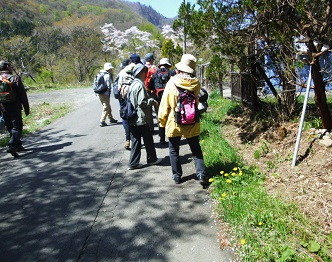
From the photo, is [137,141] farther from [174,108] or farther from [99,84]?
[99,84]

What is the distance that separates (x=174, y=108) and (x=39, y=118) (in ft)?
28.3

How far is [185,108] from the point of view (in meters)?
3.62

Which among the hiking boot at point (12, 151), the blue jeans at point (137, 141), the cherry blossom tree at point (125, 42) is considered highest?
the cherry blossom tree at point (125, 42)

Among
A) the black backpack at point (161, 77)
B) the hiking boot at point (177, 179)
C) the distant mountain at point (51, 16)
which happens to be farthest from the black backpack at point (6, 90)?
the distant mountain at point (51, 16)

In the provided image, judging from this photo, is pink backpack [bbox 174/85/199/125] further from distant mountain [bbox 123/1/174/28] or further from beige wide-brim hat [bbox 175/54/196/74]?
distant mountain [bbox 123/1/174/28]

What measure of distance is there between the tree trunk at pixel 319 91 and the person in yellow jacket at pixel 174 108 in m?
1.59

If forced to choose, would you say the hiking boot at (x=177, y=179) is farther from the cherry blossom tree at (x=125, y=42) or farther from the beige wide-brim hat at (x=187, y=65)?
the cherry blossom tree at (x=125, y=42)

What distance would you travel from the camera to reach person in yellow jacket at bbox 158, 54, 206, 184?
3.63m

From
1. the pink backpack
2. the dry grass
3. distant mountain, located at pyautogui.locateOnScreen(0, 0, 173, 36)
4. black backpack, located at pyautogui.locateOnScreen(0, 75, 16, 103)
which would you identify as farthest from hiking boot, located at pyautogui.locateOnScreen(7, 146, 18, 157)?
distant mountain, located at pyautogui.locateOnScreen(0, 0, 173, 36)

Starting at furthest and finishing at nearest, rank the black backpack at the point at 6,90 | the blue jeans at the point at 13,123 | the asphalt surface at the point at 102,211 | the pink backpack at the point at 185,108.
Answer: the blue jeans at the point at 13,123
the black backpack at the point at 6,90
the pink backpack at the point at 185,108
the asphalt surface at the point at 102,211

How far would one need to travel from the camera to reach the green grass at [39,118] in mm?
8438

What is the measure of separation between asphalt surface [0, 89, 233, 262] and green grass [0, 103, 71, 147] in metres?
2.98

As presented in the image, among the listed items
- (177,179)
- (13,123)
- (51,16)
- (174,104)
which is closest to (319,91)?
(174,104)

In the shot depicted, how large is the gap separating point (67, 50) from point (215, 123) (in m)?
38.1
